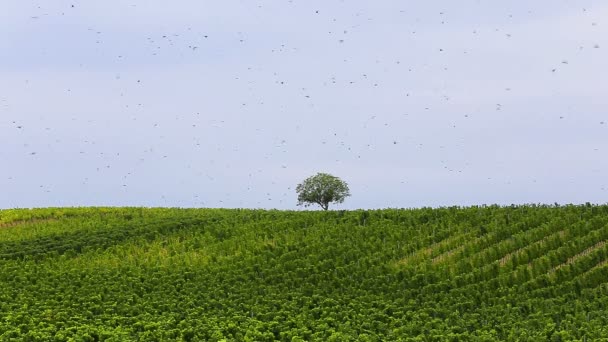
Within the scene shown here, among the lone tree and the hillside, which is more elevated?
the lone tree

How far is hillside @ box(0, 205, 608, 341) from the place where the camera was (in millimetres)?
20578

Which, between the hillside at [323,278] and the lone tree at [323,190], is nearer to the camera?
the hillside at [323,278]

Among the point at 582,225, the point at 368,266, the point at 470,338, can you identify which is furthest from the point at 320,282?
the point at 582,225

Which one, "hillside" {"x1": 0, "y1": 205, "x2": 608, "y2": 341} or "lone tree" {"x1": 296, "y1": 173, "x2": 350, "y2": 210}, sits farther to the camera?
"lone tree" {"x1": 296, "y1": 173, "x2": 350, "y2": 210}

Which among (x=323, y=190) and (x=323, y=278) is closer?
(x=323, y=278)

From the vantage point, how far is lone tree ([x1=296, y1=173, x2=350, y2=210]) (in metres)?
66.5

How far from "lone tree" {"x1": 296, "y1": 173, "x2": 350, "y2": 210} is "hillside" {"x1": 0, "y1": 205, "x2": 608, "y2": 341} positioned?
2637 cm

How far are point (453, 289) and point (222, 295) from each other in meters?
7.03

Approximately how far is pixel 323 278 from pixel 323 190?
130 feet

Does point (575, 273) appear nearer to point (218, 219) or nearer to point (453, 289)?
point (453, 289)

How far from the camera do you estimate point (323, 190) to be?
66500mm

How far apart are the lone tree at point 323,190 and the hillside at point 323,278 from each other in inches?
1038

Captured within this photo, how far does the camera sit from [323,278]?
88.0 feet

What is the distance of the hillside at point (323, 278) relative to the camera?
67.5ft
